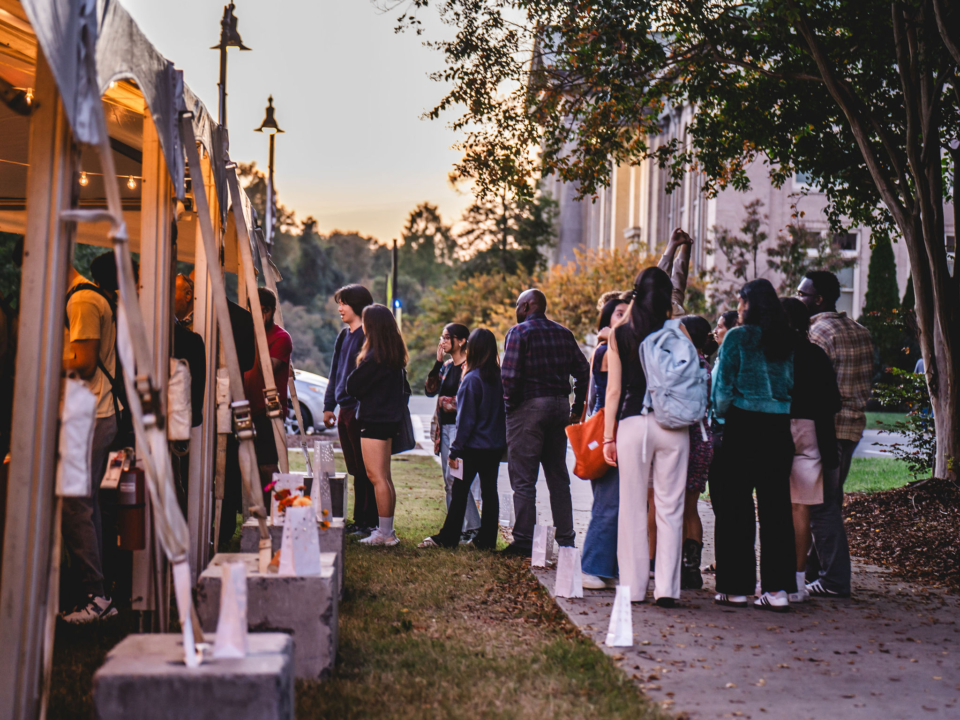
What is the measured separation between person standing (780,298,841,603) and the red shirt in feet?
12.6

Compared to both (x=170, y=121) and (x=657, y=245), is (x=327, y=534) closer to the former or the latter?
(x=170, y=121)

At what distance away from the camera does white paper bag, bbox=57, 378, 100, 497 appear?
338 centimetres

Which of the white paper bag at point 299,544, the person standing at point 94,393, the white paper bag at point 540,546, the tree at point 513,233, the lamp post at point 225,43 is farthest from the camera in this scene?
the tree at point 513,233

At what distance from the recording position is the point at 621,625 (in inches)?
211

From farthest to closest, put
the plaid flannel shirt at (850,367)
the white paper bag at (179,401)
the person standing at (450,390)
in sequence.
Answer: the person standing at (450,390) < the plaid flannel shirt at (850,367) < the white paper bag at (179,401)

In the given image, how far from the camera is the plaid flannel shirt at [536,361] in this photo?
25.5 ft

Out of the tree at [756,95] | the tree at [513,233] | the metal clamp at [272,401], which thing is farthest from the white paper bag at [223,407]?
→ the tree at [513,233]

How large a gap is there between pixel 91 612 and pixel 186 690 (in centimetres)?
272

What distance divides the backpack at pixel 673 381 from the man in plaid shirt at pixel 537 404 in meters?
1.43

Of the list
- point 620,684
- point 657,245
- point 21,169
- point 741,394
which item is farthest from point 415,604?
point 657,245

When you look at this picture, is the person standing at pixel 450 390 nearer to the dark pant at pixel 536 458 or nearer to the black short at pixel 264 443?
the dark pant at pixel 536 458

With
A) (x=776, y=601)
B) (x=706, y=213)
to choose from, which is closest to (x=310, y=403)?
(x=776, y=601)

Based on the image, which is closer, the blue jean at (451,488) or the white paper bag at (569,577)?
the white paper bag at (569,577)

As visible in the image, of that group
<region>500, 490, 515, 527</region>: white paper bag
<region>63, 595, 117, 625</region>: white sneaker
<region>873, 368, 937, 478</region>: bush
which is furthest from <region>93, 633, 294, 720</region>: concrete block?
<region>873, 368, 937, 478</region>: bush
